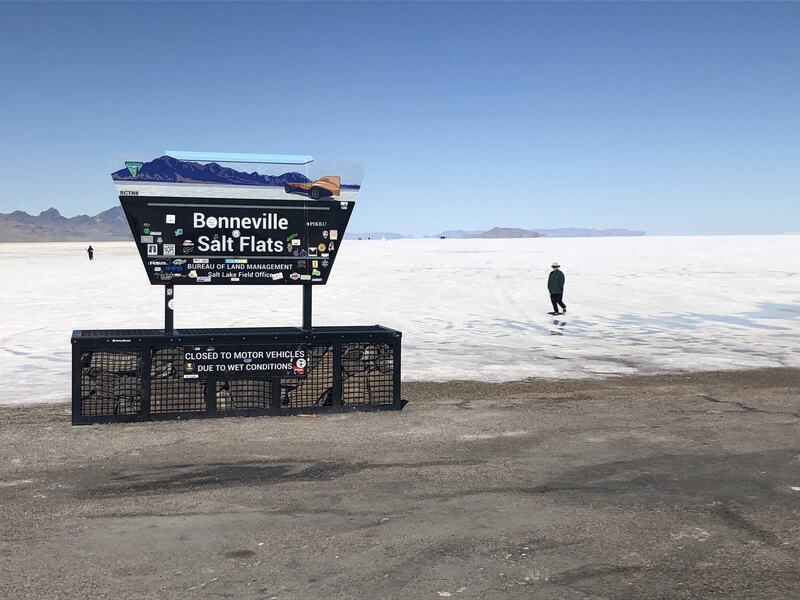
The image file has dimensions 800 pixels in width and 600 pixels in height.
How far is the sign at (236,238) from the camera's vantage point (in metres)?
9.60

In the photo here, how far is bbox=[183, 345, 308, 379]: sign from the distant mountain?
208cm

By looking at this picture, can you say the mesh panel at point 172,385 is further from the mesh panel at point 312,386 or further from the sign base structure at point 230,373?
the mesh panel at point 312,386

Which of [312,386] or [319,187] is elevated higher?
[319,187]

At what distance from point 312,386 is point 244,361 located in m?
0.94

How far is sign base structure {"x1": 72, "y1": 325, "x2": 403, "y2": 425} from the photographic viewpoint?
9.16 meters

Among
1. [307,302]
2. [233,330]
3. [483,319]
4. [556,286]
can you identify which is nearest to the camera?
[233,330]

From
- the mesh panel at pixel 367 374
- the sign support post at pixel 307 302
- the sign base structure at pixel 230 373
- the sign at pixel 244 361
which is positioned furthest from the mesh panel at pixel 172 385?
the mesh panel at pixel 367 374

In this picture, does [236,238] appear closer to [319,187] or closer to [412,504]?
[319,187]

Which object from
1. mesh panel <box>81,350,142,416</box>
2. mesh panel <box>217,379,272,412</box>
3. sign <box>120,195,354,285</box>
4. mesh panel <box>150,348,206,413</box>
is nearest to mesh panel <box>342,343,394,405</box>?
mesh panel <box>217,379,272,412</box>

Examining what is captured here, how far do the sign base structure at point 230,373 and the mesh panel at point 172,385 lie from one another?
1cm

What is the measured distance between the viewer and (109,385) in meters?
9.20

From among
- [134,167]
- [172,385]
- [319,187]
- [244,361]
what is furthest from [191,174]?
[172,385]

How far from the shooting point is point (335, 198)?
10.2m

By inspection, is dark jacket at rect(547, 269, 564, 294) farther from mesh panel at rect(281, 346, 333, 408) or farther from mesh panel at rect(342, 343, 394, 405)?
mesh panel at rect(281, 346, 333, 408)
